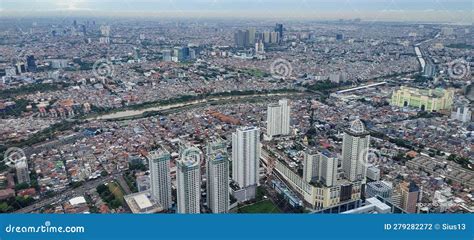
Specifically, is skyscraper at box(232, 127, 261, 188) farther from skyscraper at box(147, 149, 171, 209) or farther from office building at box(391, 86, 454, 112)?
office building at box(391, 86, 454, 112)

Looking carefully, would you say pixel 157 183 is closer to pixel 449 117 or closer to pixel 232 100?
pixel 232 100

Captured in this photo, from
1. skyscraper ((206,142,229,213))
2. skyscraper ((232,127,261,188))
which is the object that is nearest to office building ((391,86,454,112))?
skyscraper ((232,127,261,188))

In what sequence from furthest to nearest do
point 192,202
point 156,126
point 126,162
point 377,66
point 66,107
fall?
1. point 377,66
2. point 66,107
3. point 156,126
4. point 126,162
5. point 192,202

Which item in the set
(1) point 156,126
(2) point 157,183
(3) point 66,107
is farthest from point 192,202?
(3) point 66,107

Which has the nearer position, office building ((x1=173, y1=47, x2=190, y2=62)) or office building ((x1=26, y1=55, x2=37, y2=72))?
office building ((x1=26, y1=55, x2=37, y2=72))

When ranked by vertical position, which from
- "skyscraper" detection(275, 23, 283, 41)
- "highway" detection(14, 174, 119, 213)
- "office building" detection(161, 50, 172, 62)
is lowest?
"highway" detection(14, 174, 119, 213)

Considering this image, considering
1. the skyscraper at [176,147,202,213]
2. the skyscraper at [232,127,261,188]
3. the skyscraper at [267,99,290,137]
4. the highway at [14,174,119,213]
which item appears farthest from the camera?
the skyscraper at [267,99,290,137]

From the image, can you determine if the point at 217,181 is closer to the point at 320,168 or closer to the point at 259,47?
the point at 320,168
